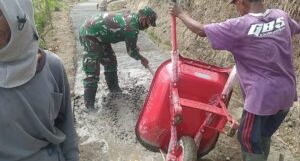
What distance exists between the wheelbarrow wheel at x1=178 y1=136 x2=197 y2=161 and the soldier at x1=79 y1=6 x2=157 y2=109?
72.9 inches

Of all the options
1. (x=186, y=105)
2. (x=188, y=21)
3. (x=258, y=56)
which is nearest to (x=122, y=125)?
(x=186, y=105)

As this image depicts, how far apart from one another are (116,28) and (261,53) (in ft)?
8.34

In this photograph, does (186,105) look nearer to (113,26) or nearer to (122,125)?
(122,125)

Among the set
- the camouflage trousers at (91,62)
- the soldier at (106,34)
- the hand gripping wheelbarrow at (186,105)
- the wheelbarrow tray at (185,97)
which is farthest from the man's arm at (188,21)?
the camouflage trousers at (91,62)

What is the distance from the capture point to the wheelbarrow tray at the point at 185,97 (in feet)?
12.1

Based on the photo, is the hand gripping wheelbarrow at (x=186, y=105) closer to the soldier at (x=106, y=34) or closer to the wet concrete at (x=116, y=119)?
the wet concrete at (x=116, y=119)

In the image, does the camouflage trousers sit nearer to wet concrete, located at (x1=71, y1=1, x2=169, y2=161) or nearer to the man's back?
the man's back

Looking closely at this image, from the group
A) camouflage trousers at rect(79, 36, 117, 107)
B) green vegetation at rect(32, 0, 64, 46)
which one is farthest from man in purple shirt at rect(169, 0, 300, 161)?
green vegetation at rect(32, 0, 64, 46)

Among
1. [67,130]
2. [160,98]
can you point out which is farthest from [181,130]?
[67,130]

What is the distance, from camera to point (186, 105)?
11.5ft

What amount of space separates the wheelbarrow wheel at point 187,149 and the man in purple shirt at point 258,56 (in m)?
0.49

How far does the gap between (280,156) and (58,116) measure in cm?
280

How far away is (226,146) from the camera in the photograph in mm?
4625

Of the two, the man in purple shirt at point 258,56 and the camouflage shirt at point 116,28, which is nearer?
the man in purple shirt at point 258,56
